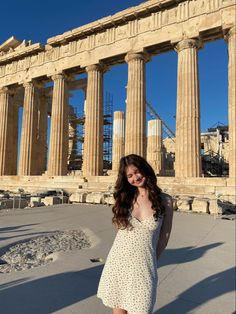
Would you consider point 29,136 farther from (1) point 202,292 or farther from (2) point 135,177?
(2) point 135,177

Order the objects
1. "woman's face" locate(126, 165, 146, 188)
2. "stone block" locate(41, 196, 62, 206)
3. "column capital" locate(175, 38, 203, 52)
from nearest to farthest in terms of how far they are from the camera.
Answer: "woman's face" locate(126, 165, 146, 188), "stone block" locate(41, 196, 62, 206), "column capital" locate(175, 38, 203, 52)

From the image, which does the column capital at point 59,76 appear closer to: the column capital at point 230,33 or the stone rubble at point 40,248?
the column capital at point 230,33

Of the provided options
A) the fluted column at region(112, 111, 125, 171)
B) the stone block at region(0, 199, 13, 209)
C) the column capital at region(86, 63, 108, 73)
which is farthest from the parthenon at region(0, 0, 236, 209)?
the stone block at region(0, 199, 13, 209)

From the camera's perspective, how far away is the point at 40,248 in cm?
633

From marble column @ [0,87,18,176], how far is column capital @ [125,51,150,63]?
12.7 m

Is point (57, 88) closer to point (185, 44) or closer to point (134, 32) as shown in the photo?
point (134, 32)

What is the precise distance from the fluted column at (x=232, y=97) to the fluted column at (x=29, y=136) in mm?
15332

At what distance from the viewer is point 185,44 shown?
60.6 ft

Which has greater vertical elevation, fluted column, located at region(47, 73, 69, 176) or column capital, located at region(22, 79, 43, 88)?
column capital, located at region(22, 79, 43, 88)

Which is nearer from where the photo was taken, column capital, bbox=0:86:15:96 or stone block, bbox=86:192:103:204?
stone block, bbox=86:192:103:204

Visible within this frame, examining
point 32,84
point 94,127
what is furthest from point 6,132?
point 94,127

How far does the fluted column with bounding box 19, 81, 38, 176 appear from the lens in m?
25.1

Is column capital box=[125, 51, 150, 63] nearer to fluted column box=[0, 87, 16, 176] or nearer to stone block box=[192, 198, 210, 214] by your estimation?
stone block box=[192, 198, 210, 214]

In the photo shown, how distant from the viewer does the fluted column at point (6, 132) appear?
2725 cm
